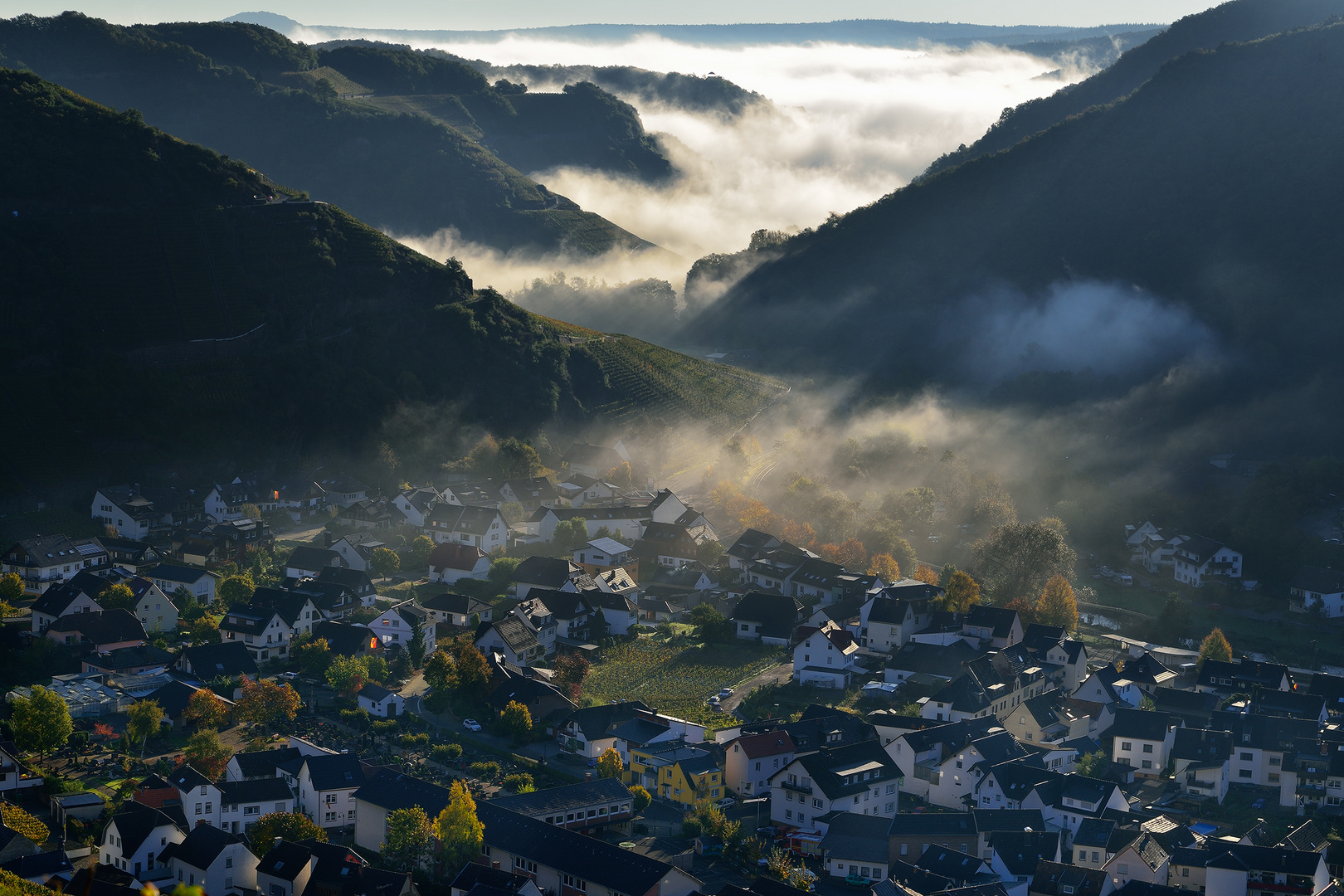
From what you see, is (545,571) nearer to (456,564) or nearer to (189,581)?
(456,564)

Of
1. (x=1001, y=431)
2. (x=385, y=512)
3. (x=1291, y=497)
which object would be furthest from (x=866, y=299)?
(x=385, y=512)

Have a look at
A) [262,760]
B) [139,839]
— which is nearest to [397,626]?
[262,760]

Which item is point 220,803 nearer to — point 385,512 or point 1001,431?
point 385,512

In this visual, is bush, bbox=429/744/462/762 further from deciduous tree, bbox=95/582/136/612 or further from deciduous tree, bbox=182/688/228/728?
deciduous tree, bbox=95/582/136/612

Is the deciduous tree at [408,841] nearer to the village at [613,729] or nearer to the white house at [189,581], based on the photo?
the village at [613,729]

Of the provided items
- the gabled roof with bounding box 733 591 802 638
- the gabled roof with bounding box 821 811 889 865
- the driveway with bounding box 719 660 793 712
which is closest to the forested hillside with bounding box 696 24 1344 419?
the gabled roof with bounding box 733 591 802 638

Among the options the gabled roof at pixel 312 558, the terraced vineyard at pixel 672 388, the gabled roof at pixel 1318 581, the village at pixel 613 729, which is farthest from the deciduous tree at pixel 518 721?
the terraced vineyard at pixel 672 388
